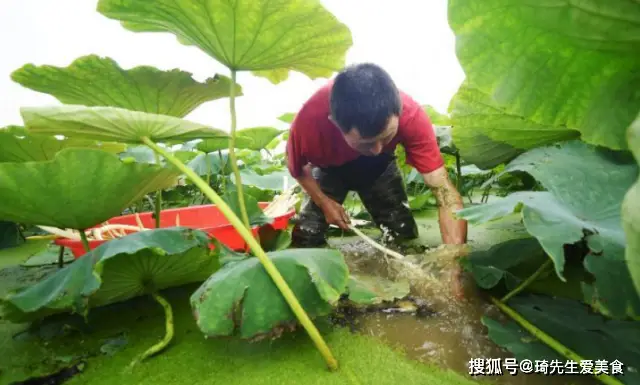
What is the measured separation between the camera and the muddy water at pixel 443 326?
2.67 ft

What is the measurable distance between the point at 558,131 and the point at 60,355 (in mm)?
1369

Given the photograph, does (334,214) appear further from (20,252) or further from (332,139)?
(20,252)

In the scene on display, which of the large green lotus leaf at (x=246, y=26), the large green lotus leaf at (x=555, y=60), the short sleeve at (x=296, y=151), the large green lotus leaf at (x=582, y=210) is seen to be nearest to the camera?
the large green lotus leaf at (x=555, y=60)

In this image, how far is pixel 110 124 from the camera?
766 mm

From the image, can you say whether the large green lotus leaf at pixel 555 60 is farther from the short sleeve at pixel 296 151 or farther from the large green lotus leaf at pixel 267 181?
the large green lotus leaf at pixel 267 181

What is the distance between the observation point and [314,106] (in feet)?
5.46

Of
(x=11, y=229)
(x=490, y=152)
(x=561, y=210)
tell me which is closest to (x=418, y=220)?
(x=490, y=152)

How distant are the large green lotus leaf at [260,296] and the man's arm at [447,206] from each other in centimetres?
67

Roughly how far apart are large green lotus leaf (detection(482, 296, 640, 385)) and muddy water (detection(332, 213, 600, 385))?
40 mm

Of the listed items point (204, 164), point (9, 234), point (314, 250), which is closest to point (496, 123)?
point (314, 250)

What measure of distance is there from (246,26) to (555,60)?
653 mm

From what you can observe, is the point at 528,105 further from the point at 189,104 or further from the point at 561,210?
the point at 189,104

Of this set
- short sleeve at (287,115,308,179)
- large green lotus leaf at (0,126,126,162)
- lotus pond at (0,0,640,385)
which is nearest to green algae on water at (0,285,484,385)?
lotus pond at (0,0,640,385)

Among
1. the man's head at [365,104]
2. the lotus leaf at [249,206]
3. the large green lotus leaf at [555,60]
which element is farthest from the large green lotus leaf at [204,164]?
the large green lotus leaf at [555,60]
